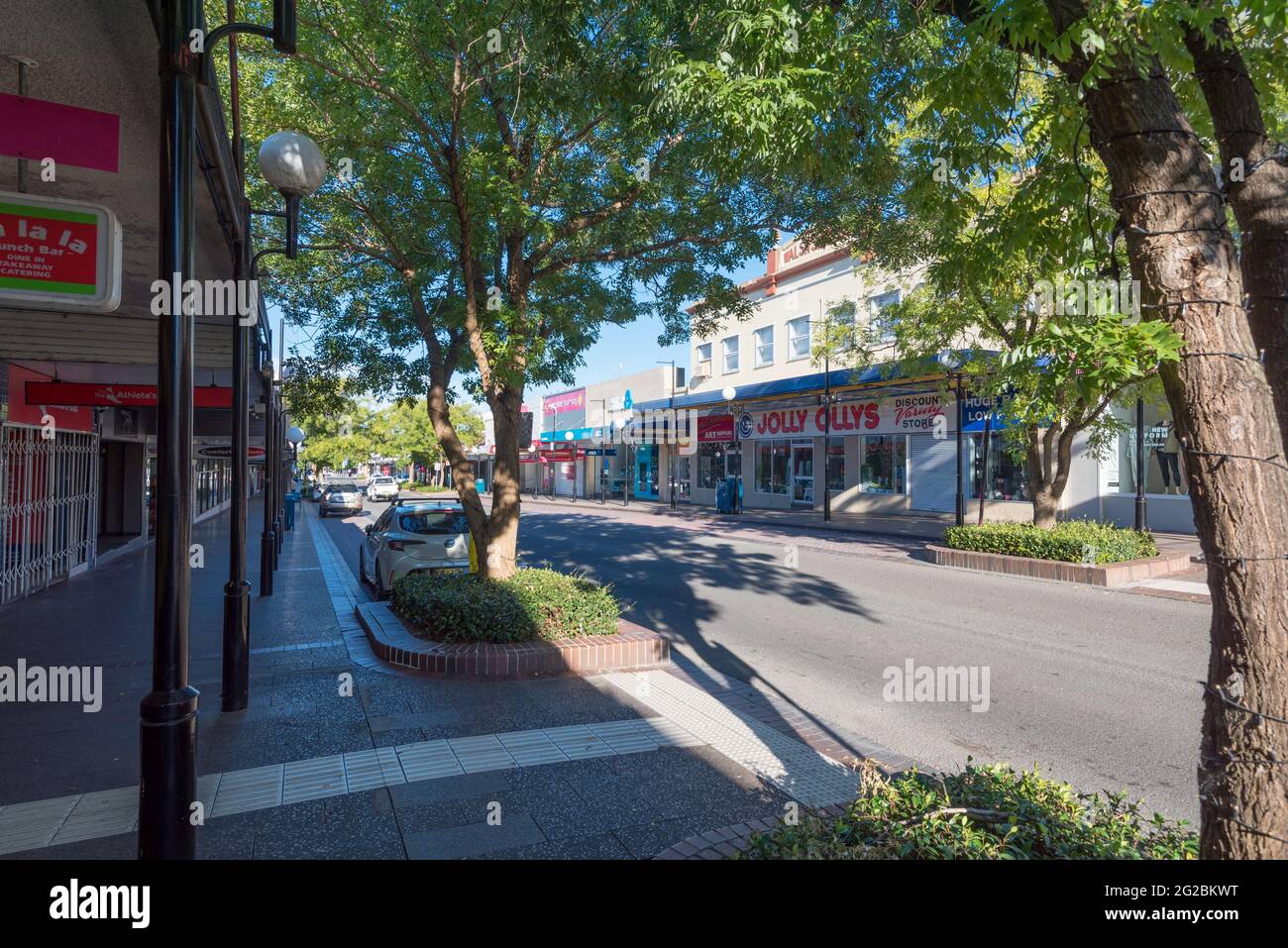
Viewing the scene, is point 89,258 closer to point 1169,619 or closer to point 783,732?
point 783,732

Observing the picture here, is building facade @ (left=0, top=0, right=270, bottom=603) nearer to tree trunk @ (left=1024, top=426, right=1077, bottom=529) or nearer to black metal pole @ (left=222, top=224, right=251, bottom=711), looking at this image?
black metal pole @ (left=222, top=224, right=251, bottom=711)

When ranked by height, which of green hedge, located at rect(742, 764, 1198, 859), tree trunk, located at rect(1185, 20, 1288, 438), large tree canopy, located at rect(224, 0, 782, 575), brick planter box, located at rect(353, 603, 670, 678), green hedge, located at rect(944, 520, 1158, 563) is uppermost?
large tree canopy, located at rect(224, 0, 782, 575)

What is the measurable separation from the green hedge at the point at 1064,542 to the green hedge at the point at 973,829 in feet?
35.2

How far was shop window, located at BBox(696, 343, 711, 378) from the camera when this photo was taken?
3669cm

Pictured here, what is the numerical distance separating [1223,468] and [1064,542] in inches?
483

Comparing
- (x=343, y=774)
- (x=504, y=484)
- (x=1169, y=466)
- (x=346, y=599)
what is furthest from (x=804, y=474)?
(x=343, y=774)

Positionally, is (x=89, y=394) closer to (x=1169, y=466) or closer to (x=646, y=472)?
(x=1169, y=466)

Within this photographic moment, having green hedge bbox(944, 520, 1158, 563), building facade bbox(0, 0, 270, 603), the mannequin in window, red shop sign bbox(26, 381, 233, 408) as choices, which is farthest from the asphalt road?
the mannequin in window

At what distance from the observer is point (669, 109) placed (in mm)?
5086

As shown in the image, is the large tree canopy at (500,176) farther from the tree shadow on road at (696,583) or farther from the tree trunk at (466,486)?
the tree shadow on road at (696,583)

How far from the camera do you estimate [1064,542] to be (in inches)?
508

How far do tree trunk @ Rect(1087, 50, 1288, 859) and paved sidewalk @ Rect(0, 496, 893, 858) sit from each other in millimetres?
2357
